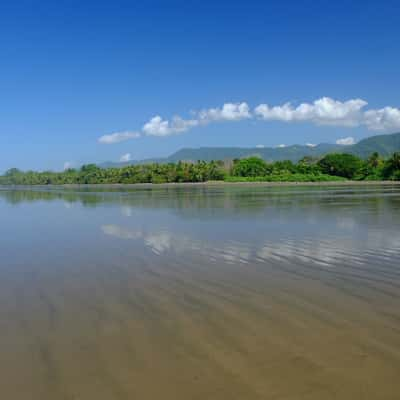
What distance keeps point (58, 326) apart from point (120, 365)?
1.61 m

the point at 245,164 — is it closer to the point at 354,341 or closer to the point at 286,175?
the point at 286,175

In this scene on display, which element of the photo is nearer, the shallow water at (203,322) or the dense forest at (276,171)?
the shallow water at (203,322)

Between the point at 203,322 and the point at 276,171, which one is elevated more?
the point at 276,171

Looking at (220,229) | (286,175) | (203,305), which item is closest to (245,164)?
(286,175)

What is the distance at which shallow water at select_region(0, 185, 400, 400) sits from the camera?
352 cm

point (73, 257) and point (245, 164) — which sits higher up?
point (245, 164)

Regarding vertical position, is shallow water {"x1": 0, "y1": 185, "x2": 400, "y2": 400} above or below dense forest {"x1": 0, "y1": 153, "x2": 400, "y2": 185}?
below

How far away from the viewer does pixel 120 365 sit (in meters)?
3.88

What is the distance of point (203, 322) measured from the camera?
502 centimetres

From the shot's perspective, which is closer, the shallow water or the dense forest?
the shallow water

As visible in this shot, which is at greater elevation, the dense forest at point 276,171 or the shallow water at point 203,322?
the dense forest at point 276,171

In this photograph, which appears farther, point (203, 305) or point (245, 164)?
point (245, 164)

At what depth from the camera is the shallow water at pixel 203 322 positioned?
352 centimetres

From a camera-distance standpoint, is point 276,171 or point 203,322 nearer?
point 203,322
